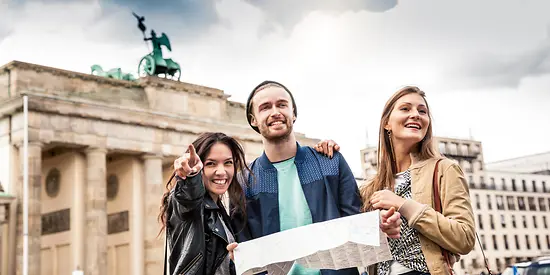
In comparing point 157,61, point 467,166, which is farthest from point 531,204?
point 157,61

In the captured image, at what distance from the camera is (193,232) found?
4414 millimetres

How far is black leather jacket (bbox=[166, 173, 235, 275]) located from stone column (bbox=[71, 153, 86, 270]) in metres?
27.9

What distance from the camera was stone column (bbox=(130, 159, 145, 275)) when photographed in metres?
33.8

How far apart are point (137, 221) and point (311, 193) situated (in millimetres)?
30654

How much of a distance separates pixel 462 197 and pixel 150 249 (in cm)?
3115

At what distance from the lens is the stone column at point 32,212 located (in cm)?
2875

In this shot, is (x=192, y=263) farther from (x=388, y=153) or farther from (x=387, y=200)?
(x=388, y=153)

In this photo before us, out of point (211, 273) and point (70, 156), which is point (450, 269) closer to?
point (211, 273)

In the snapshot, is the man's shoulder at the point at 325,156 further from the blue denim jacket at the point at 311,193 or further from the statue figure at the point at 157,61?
the statue figure at the point at 157,61

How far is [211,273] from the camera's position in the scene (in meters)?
4.48

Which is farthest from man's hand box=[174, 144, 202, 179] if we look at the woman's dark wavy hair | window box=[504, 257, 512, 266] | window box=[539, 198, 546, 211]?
window box=[539, 198, 546, 211]

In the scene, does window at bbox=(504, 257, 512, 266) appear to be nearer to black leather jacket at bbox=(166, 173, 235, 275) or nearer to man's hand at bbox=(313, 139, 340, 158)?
man's hand at bbox=(313, 139, 340, 158)

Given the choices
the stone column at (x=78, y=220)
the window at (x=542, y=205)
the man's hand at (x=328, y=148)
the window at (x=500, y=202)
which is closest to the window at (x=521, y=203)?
the window at (x=500, y=202)

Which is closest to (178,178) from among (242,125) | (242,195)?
(242,195)
